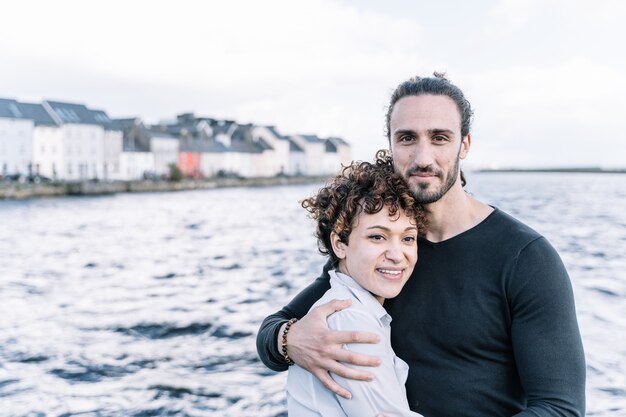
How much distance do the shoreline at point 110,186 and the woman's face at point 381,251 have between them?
44.3 metres

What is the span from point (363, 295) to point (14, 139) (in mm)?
71932

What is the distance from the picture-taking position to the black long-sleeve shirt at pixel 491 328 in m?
2.48

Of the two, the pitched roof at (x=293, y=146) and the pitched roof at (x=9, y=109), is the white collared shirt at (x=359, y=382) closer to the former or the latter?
the pitched roof at (x=9, y=109)

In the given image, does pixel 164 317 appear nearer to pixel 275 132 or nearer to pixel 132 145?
pixel 132 145

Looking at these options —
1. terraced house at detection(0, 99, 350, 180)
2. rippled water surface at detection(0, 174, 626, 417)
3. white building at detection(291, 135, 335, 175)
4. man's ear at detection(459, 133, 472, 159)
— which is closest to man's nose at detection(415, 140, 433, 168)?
man's ear at detection(459, 133, 472, 159)

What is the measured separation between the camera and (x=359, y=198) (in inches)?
110

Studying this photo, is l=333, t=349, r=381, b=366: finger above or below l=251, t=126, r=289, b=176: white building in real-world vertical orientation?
below

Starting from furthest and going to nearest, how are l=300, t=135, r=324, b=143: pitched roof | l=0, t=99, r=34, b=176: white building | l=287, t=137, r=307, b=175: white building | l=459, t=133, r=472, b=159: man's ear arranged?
l=300, t=135, r=324, b=143: pitched roof, l=287, t=137, r=307, b=175: white building, l=0, t=99, r=34, b=176: white building, l=459, t=133, r=472, b=159: man's ear

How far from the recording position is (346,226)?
9.23 feet

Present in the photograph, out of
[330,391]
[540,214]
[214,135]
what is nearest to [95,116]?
[214,135]

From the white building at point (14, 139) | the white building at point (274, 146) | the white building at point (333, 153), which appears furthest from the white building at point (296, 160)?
the white building at point (14, 139)

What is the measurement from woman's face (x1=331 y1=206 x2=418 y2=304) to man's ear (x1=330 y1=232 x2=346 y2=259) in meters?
0.07

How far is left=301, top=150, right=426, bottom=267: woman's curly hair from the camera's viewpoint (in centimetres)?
274

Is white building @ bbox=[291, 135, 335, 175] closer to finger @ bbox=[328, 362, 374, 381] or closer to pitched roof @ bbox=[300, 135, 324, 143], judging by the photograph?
pitched roof @ bbox=[300, 135, 324, 143]
